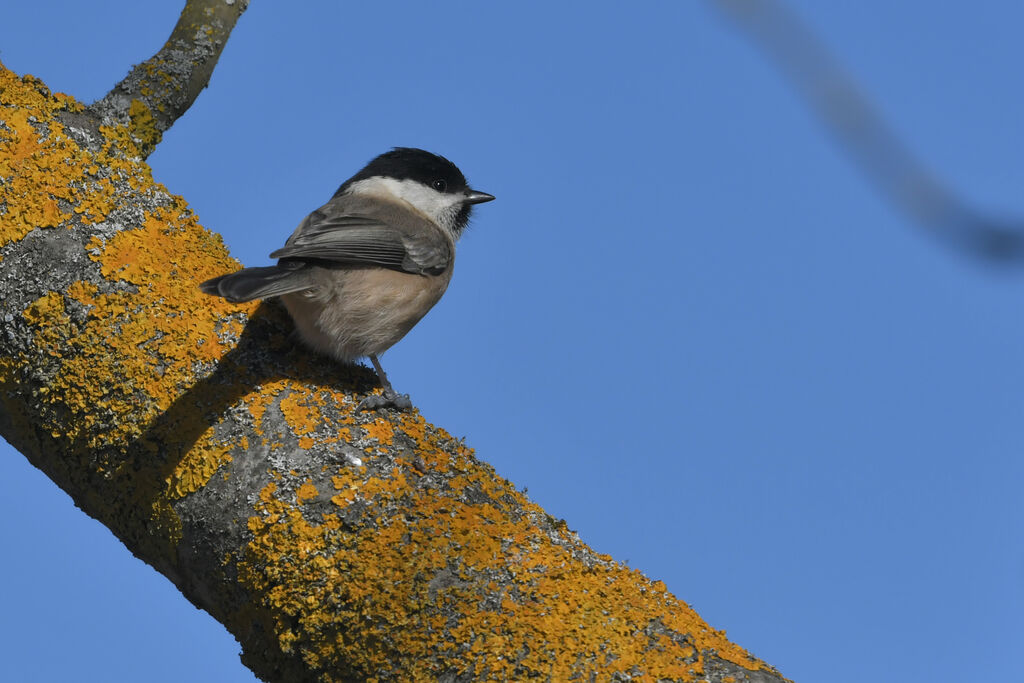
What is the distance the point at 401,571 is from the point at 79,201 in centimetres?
167

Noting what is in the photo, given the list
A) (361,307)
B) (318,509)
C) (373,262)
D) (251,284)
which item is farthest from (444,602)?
(373,262)

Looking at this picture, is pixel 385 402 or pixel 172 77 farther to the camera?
pixel 172 77

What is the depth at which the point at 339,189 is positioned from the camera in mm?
5207

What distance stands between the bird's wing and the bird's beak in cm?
57

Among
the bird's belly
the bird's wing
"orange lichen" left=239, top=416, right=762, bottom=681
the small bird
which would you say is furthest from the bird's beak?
"orange lichen" left=239, top=416, right=762, bottom=681

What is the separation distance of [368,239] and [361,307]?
40cm

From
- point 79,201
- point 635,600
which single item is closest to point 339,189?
point 79,201

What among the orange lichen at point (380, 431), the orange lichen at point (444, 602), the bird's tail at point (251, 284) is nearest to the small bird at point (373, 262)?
the bird's tail at point (251, 284)

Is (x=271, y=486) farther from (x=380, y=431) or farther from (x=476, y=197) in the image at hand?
(x=476, y=197)

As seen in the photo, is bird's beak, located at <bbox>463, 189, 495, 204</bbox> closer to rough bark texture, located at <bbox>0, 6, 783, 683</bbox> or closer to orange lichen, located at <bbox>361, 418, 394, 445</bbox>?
rough bark texture, located at <bbox>0, 6, 783, 683</bbox>

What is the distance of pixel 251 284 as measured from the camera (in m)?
3.03

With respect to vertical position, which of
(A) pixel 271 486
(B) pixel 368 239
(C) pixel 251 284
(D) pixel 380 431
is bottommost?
(A) pixel 271 486

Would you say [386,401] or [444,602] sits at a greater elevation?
[386,401]

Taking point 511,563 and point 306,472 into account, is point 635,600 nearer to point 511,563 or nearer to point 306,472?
point 511,563
